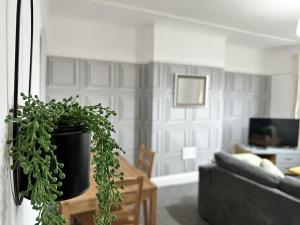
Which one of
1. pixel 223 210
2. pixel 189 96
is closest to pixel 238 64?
pixel 189 96

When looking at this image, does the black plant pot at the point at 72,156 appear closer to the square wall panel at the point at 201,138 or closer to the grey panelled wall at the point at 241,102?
the square wall panel at the point at 201,138

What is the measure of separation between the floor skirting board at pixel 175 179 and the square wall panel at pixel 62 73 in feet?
6.79

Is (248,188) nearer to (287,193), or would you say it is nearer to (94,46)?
(287,193)

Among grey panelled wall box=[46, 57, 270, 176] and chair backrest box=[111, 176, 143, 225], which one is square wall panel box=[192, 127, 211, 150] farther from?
chair backrest box=[111, 176, 143, 225]

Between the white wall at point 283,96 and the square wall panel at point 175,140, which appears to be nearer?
the square wall panel at point 175,140

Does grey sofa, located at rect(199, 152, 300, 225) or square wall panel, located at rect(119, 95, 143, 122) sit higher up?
square wall panel, located at rect(119, 95, 143, 122)

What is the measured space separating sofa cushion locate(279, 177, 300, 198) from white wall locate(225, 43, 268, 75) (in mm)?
3310

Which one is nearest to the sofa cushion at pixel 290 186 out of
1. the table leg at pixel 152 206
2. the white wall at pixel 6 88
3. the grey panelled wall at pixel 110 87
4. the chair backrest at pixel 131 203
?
the table leg at pixel 152 206

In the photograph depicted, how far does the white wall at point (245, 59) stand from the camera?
A: 192 inches

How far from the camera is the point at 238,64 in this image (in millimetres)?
4988

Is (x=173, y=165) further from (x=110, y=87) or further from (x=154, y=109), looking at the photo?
(x=110, y=87)

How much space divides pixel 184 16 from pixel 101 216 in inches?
126

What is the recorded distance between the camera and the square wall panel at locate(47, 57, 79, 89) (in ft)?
11.1

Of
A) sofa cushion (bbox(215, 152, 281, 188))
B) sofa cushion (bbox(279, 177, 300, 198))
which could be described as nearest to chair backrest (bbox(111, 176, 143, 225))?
sofa cushion (bbox(215, 152, 281, 188))
